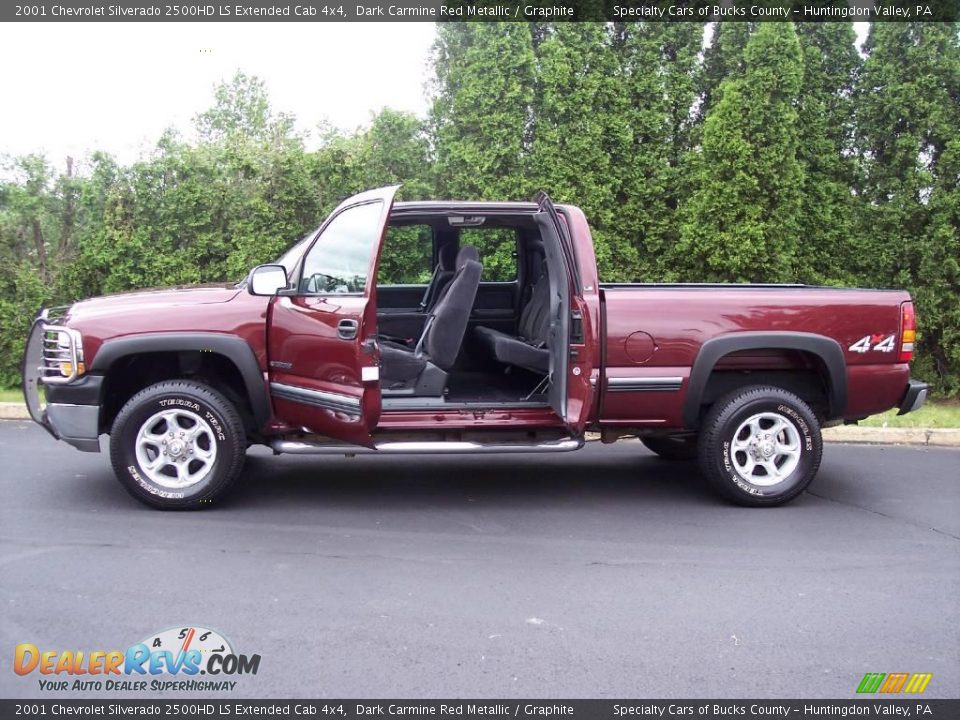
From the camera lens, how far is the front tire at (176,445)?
525cm

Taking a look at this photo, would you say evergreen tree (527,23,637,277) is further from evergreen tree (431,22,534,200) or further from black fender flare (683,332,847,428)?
black fender flare (683,332,847,428)

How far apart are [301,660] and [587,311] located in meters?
2.88

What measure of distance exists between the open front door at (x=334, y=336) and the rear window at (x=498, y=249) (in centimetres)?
179

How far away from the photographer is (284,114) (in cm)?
2539

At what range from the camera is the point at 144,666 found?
11.0ft

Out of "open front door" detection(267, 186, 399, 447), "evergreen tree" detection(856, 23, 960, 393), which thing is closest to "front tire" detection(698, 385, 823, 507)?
"open front door" detection(267, 186, 399, 447)

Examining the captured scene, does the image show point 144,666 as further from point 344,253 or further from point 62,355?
point 344,253

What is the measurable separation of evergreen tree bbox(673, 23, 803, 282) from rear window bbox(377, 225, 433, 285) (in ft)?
12.8

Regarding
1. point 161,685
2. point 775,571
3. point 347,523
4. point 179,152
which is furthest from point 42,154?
point 775,571

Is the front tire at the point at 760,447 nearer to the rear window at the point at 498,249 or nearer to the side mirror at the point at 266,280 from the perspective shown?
the rear window at the point at 498,249

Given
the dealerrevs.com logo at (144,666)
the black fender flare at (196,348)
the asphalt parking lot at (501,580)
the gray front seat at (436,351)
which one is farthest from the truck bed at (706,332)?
the dealerrevs.com logo at (144,666)

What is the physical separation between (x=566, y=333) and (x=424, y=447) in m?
1.18

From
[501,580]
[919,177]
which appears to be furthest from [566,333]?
[919,177]

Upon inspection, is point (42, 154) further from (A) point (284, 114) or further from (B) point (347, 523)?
(A) point (284, 114)
